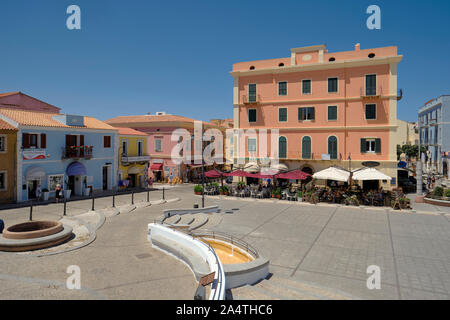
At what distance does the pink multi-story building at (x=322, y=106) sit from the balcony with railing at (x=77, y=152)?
51.1 feet

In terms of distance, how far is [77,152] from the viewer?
2616cm

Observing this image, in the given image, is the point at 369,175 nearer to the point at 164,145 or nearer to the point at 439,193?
the point at 439,193

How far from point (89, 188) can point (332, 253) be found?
22376mm

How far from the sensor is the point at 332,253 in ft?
39.4

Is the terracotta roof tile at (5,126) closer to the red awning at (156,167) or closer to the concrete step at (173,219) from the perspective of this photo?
the concrete step at (173,219)

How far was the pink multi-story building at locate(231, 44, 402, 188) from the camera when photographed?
29094 millimetres

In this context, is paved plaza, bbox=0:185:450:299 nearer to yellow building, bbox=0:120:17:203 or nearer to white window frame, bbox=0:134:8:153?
yellow building, bbox=0:120:17:203

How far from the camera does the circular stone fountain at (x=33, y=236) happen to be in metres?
11.4

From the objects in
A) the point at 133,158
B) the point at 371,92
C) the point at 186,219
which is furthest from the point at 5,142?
the point at 371,92

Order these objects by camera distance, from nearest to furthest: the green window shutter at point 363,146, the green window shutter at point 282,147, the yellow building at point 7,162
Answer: the yellow building at point 7,162, the green window shutter at point 363,146, the green window shutter at point 282,147

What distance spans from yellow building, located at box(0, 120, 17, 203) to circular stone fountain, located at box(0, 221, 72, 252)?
36.5 ft

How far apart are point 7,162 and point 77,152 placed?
548 centimetres

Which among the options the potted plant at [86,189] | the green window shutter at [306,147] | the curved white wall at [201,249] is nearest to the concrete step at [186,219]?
the curved white wall at [201,249]
